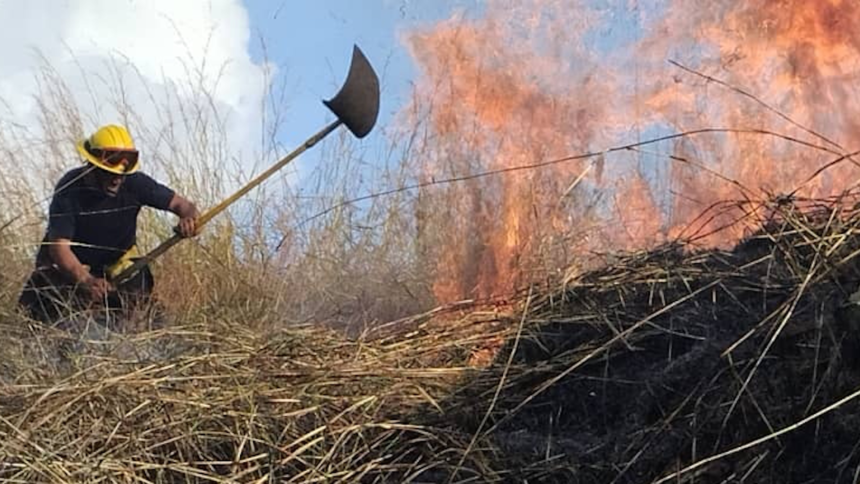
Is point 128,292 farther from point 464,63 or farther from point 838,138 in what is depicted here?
point 838,138

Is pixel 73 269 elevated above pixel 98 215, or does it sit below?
below

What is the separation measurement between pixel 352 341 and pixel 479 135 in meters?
2.57

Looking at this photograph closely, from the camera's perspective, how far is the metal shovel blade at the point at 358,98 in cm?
433

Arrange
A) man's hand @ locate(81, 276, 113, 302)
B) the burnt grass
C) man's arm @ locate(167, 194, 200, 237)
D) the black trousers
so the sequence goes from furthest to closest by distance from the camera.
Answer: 1. man's arm @ locate(167, 194, 200, 237)
2. man's hand @ locate(81, 276, 113, 302)
3. the black trousers
4. the burnt grass

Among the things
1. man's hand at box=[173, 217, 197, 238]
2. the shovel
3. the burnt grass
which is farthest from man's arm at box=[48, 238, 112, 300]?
the burnt grass

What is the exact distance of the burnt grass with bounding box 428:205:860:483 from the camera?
207 centimetres

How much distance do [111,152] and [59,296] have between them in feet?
2.54

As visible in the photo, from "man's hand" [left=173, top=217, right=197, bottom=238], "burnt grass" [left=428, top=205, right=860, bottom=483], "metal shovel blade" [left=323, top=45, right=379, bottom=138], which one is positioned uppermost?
"metal shovel blade" [left=323, top=45, right=379, bottom=138]

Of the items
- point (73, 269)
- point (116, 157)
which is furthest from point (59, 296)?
point (116, 157)

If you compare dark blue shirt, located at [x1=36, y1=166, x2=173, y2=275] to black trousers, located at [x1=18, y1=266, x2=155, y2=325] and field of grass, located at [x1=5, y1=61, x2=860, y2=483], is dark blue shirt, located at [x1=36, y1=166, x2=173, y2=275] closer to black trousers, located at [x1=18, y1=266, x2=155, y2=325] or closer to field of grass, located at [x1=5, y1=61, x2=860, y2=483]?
black trousers, located at [x1=18, y1=266, x2=155, y2=325]

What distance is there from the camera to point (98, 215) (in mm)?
4695

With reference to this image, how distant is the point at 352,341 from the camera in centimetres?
329

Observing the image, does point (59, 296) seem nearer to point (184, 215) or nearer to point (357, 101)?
point (184, 215)

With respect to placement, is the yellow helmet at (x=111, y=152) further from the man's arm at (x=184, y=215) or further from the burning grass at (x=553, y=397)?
the burning grass at (x=553, y=397)
